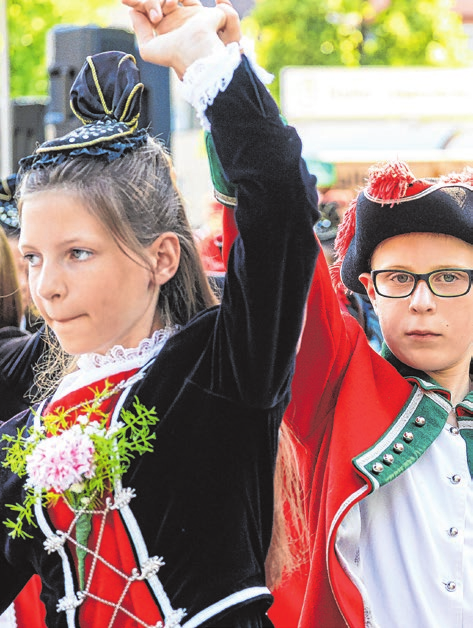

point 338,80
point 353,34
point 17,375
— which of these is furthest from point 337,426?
point 353,34

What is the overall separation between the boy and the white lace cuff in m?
0.60

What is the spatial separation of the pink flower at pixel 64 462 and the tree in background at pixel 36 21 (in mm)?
13823

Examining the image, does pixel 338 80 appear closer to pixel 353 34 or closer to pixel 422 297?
pixel 353 34

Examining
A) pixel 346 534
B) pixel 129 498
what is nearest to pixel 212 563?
pixel 129 498

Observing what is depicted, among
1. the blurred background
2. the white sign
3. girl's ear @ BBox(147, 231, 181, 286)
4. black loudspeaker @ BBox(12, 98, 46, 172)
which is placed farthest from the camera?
the white sign

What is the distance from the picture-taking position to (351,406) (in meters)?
→ 2.12

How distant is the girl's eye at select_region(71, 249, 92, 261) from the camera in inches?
65.4

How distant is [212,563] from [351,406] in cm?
60

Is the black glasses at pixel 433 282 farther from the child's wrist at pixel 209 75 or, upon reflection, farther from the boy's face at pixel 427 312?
the child's wrist at pixel 209 75

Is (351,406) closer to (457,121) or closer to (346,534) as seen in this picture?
(346,534)

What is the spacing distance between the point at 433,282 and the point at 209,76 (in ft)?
2.96

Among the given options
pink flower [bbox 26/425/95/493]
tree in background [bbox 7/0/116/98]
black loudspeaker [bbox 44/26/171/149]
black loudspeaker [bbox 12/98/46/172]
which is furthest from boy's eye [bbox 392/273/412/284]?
tree in background [bbox 7/0/116/98]

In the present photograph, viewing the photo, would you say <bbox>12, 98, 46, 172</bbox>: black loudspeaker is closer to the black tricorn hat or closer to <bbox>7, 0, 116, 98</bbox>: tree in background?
<bbox>7, 0, 116, 98</bbox>: tree in background

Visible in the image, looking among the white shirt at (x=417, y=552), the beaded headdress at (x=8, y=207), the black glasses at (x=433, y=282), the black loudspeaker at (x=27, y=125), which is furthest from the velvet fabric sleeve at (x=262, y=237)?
the black loudspeaker at (x=27, y=125)
